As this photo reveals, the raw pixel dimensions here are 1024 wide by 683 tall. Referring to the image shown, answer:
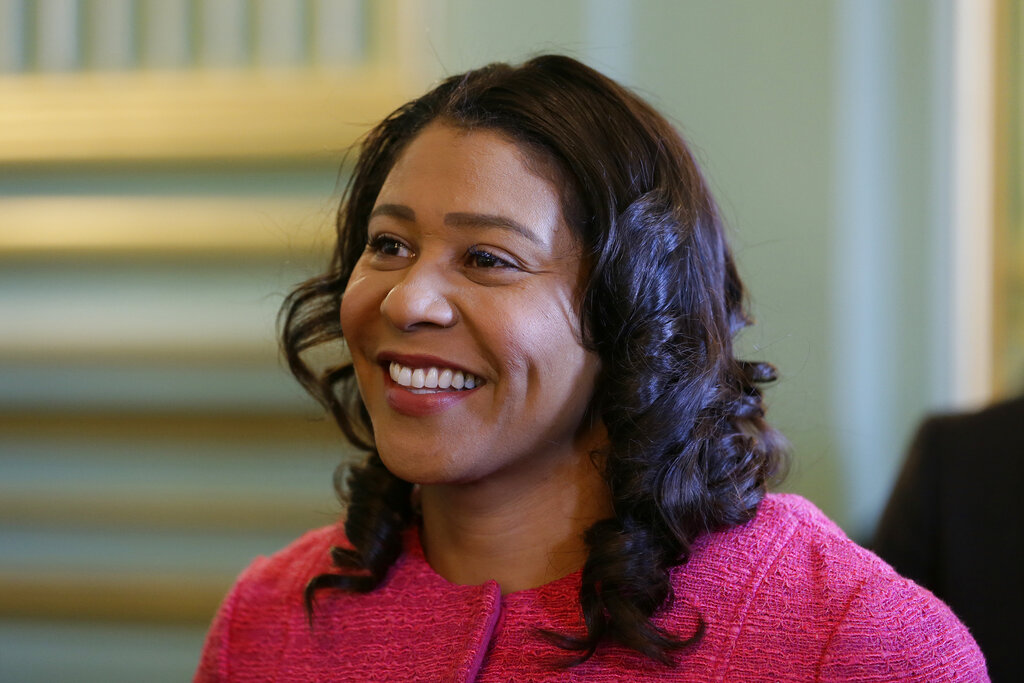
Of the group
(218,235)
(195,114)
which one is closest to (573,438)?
(218,235)

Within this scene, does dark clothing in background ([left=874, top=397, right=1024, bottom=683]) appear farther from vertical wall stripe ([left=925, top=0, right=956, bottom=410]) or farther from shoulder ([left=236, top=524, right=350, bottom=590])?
shoulder ([left=236, top=524, right=350, bottom=590])

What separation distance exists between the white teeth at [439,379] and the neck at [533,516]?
0.40ft

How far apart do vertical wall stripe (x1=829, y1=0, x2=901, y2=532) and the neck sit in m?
0.85

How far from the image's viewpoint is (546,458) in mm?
1289

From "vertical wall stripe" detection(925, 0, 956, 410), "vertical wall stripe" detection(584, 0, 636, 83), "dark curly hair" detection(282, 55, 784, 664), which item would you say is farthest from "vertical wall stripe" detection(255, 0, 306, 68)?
"vertical wall stripe" detection(925, 0, 956, 410)

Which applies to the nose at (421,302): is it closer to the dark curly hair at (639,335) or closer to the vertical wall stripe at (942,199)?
the dark curly hair at (639,335)

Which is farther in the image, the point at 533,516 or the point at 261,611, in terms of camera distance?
the point at 261,611

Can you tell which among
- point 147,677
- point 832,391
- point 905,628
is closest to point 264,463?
point 147,677

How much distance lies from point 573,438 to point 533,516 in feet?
0.31

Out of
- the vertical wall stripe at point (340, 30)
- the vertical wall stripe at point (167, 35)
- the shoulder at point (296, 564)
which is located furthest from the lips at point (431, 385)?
the vertical wall stripe at point (167, 35)

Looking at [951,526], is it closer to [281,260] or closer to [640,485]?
[640,485]

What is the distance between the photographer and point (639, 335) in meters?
1.26

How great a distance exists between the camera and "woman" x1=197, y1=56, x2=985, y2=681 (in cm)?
119

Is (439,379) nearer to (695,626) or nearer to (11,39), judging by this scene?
(695,626)
